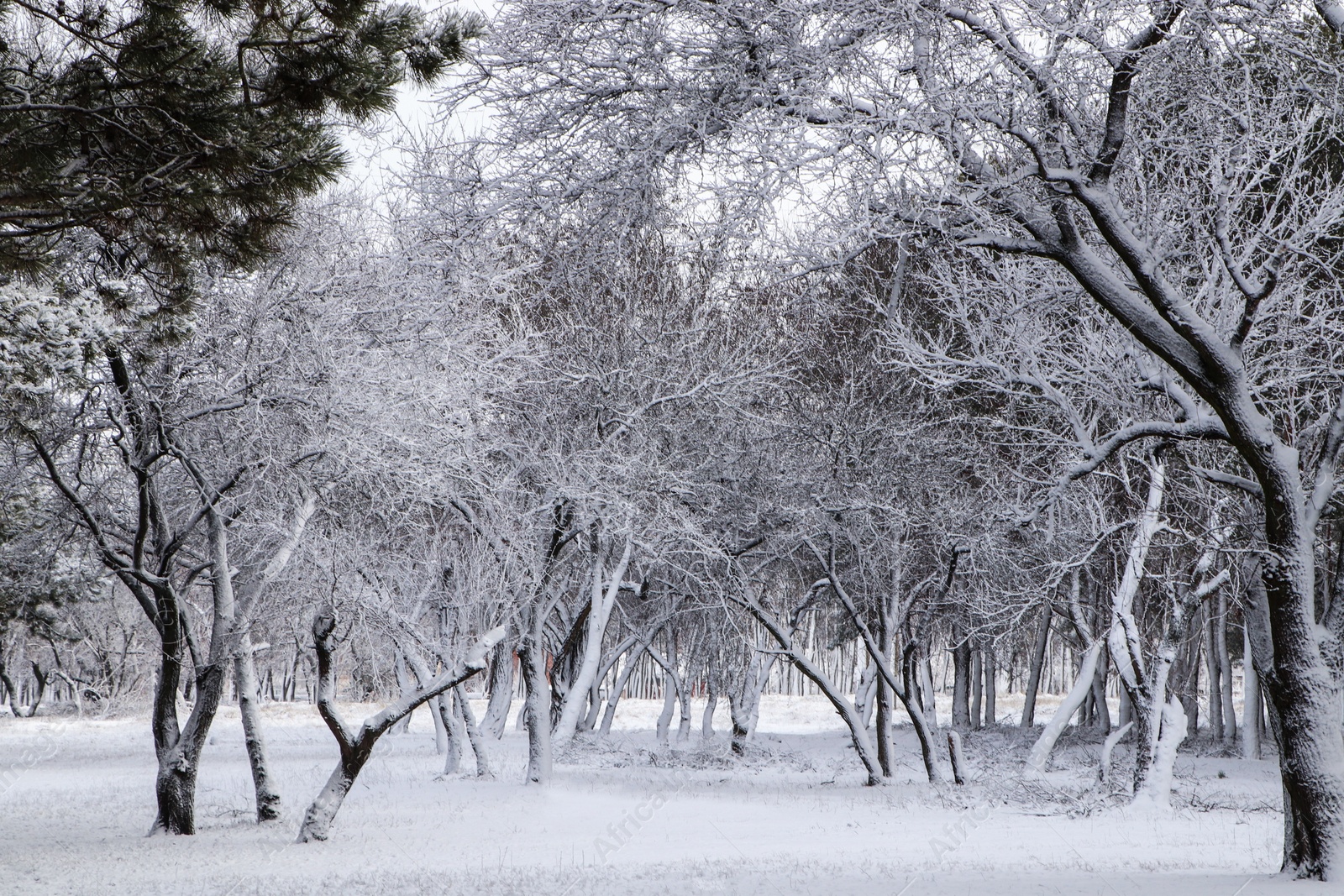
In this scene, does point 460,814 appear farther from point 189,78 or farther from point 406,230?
point 189,78

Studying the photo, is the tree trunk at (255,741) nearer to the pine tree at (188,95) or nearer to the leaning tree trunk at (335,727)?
the leaning tree trunk at (335,727)

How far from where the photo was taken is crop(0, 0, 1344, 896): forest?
262 inches

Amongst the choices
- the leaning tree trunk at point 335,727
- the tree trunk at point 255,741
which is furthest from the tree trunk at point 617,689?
the leaning tree trunk at point 335,727

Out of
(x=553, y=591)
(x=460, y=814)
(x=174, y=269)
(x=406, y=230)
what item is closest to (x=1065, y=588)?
(x=553, y=591)

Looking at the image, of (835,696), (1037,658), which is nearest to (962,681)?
(1037,658)

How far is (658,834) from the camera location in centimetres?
1322

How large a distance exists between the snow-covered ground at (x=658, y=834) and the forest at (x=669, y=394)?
149 millimetres

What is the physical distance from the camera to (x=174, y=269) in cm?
823

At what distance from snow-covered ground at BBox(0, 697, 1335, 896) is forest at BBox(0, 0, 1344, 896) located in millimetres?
149

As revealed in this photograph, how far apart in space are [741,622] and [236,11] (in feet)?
72.4

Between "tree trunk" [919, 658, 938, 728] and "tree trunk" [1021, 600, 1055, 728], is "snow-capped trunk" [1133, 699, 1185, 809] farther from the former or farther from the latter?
"tree trunk" [919, 658, 938, 728]

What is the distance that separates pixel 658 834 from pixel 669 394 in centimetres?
806

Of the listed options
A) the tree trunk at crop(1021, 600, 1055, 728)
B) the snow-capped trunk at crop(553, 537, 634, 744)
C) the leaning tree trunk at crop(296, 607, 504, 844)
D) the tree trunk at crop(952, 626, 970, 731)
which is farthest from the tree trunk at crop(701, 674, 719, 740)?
the leaning tree trunk at crop(296, 607, 504, 844)

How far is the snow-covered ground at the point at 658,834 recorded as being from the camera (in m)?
9.20
